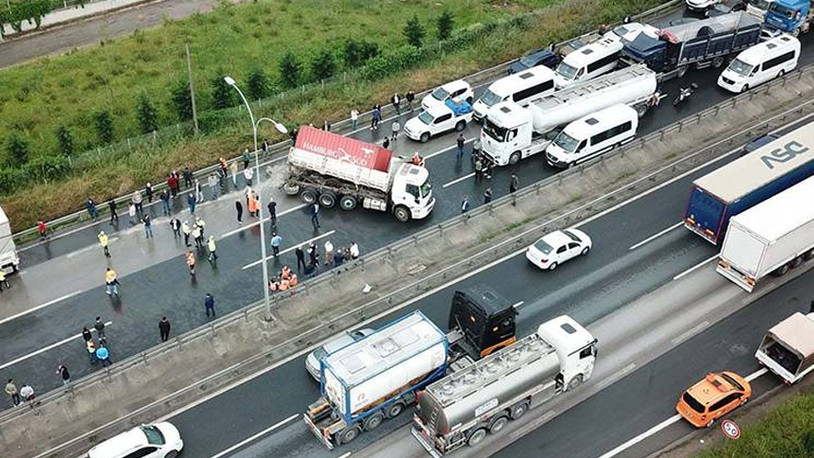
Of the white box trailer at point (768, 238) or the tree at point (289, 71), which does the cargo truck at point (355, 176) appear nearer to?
the tree at point (289, 71)

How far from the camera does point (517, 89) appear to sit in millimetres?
54031

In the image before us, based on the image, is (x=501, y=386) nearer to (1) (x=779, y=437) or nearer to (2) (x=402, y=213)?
(1) (x=779, y=437)

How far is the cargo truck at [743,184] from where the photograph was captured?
4403 centimetres

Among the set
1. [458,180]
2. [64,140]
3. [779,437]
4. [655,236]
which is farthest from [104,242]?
[779,437]

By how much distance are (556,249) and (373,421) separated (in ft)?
43.0

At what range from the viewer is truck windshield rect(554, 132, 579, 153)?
5038 centimetres

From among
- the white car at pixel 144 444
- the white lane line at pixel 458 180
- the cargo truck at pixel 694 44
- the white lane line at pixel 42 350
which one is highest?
the cargo truck at pixel 694 44

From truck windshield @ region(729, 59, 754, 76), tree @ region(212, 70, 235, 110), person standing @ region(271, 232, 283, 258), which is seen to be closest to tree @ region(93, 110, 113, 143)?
tree @ region(212, 70, 235, 110)

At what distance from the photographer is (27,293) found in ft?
142

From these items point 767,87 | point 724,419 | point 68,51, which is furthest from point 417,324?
point 68,51

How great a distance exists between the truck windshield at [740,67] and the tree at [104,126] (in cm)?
3818

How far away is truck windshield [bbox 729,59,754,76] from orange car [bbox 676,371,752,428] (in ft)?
85.4

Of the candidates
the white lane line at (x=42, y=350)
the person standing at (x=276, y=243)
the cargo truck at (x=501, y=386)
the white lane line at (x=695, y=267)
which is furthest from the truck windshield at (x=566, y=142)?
the white lane line at (x=42, y=350)

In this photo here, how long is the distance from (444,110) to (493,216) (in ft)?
30.8
